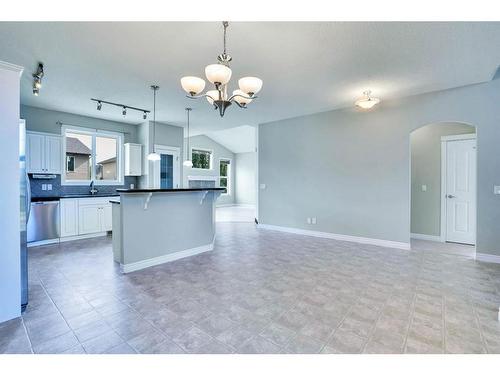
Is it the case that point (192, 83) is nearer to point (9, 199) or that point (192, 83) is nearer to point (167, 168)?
point (9, 199)

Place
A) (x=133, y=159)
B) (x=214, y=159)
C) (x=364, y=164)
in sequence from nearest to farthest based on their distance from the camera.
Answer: (x=364, y=164), (x=133, y=159), (x=214, y=159)

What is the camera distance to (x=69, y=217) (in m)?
5.05

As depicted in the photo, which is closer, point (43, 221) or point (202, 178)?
point (43, 221)

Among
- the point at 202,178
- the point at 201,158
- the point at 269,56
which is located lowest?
the point at 202,178

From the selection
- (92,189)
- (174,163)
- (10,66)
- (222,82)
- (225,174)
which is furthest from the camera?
(225,174)

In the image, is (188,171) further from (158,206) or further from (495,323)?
(495,323)

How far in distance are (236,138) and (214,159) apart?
4.82ft

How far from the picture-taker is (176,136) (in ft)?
22.9

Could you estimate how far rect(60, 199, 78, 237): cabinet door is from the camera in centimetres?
496

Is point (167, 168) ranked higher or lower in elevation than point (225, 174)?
lower

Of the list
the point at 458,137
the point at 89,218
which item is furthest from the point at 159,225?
the point at 458,137

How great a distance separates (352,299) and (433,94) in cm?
390

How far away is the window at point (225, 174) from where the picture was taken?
38.8ft
